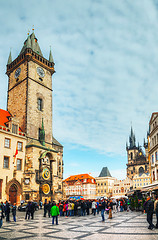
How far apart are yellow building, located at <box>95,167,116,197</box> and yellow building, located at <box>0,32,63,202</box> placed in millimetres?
70433

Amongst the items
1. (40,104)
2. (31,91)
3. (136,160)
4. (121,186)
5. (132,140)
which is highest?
(132,140)

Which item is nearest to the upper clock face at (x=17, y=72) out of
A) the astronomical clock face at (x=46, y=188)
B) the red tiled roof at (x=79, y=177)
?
the astronomical clock face at (x=46, y=188)

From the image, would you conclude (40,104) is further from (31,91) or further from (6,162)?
(6,162)

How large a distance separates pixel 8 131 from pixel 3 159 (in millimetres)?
4151

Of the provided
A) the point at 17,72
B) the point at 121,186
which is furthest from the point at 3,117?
the point at 121,186

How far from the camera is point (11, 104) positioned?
3978 centimetres

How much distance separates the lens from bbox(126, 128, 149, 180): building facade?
121812mm

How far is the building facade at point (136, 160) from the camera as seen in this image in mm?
121812

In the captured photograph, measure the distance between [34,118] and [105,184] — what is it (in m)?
81.1

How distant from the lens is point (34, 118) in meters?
37.3

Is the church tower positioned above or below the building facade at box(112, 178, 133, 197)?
above

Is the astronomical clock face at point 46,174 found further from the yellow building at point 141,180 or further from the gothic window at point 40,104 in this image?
the yellow building at point 141,180

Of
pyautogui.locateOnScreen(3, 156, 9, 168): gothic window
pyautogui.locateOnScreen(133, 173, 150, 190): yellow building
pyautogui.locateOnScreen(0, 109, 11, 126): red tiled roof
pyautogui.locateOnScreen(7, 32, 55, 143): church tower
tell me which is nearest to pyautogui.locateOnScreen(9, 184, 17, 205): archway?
pyautogui.locateOnScreen(3, 156, 9, 168): gothic window

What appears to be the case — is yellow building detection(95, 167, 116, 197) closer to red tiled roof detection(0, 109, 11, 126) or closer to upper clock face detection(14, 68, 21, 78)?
red tiled roof detection(0, 109, 11, 126)
